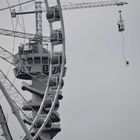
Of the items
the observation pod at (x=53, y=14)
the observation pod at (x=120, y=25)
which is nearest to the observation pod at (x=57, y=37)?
the observation pod at (x=53, y=14)

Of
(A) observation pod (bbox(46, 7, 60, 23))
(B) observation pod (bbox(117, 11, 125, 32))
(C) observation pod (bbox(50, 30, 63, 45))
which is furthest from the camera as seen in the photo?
(B) observation pod (bbox(117, 11, 125, 32))

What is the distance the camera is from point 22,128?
78.8 m

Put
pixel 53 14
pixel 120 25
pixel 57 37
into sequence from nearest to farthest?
1. pixel 53 14
2. pixel 57 37
3. pixel 120 25

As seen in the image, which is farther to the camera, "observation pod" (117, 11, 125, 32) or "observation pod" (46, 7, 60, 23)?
"observation pod" (117, 11, 125, 32)

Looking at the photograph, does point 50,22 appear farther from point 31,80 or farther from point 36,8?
point 36,8

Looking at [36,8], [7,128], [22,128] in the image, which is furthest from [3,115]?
[36,8]

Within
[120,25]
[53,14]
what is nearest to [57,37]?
[53,14]

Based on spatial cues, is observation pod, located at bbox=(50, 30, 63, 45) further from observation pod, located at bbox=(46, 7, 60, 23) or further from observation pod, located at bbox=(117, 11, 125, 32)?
observation pod, located at bbox=(117, 11, 125, 32)

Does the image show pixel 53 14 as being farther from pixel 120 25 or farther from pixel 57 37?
pixel 120 25

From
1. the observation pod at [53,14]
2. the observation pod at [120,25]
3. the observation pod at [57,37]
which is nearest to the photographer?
the observation pod at [53,14]

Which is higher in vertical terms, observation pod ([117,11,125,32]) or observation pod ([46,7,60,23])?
observation pod ([46,7,60,23])

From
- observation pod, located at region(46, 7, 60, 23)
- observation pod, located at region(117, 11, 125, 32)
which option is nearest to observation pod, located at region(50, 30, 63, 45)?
observation pod, located at region(46, 7, 60, 23)

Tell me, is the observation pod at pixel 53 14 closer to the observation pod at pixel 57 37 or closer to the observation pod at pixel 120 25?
the observation pod at pixel 57 37

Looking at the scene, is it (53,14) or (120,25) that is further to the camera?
(120,25)
